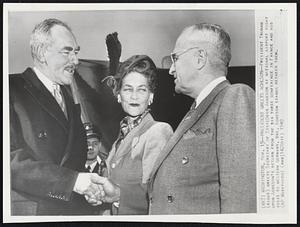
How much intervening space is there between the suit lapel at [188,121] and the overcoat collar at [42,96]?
195 millimetres

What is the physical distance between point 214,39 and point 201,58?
5 centimetres

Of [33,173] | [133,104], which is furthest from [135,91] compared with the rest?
[33,173]

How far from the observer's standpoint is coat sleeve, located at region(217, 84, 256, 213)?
77 centimetres

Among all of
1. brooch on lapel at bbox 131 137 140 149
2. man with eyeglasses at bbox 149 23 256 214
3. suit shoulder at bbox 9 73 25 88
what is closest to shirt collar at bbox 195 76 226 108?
man with eyeglasses at bbox 149 23 256 214

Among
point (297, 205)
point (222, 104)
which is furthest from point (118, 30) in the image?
point (297, 205)

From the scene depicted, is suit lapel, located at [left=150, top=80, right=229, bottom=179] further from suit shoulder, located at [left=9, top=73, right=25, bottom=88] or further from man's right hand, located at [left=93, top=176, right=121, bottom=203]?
suit shoulder, located at [left=9, top=73, right=25, bottom=88]

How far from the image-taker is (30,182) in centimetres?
79

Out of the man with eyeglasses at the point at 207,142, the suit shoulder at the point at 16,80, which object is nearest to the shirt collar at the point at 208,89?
the man with eyeglasses at the point at 207,142

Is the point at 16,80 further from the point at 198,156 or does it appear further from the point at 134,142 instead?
the point at 198,156

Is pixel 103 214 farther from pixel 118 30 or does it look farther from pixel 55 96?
pixel 118 30

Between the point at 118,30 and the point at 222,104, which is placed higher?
the point at 118,30

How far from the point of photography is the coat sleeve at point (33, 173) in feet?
2.57

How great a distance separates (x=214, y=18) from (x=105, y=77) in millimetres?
236

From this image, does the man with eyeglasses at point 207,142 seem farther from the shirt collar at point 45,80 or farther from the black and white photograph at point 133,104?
the shirt collar at point 45,80
